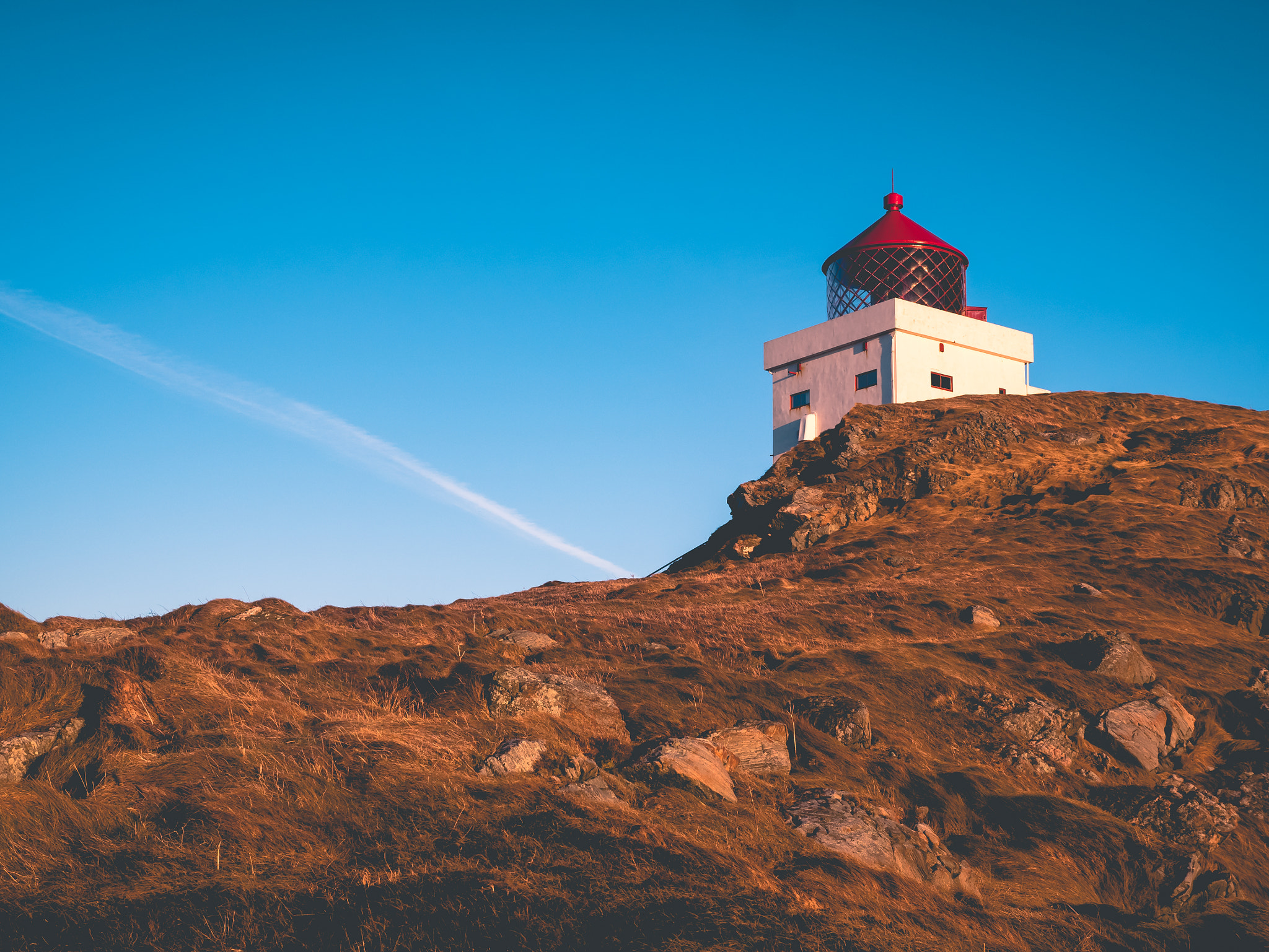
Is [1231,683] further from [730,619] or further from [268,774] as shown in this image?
[268,774]

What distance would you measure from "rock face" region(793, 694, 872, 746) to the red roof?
33.5 metres

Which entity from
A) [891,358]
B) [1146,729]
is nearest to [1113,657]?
[1146,729]

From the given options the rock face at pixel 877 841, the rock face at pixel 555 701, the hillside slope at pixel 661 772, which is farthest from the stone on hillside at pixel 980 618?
the rock face at pixel 555 701

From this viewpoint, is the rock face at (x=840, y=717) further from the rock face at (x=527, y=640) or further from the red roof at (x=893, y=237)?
the red roof at (x=893, y=237)

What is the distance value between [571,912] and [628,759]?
3.85 metres

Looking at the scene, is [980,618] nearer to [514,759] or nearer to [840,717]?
[840,717]

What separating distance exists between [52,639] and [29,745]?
20.3 feet

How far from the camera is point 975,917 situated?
10.1 meters

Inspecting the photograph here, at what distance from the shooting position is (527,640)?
58.9 feet

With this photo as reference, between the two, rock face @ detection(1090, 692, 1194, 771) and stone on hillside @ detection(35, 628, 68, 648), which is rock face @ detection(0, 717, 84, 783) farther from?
rock face @ detection(1090, 692, 1194, 771)

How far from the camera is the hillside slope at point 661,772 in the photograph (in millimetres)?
8430

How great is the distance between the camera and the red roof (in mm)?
44344

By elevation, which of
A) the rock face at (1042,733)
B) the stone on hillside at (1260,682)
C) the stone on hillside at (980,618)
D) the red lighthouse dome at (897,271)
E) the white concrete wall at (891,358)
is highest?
the red lighthouse dome at (897,271)

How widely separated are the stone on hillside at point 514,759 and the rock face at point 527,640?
5561 mm
